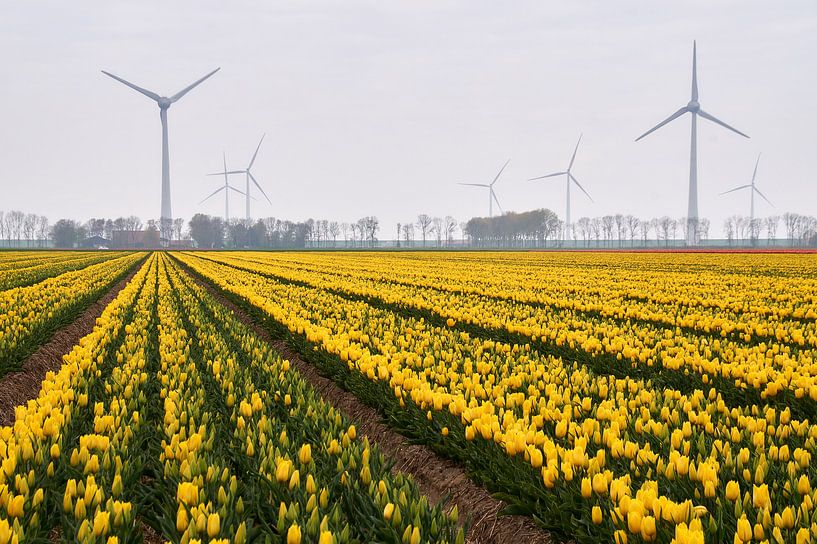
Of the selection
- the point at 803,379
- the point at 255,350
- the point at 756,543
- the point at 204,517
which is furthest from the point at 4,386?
the point at 803,379

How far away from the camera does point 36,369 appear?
9.70 metres

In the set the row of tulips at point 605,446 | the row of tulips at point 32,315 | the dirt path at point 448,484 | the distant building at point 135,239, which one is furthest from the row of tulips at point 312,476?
the distant building at point 135,239

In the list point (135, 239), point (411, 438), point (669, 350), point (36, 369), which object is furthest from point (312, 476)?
point (135, 239)

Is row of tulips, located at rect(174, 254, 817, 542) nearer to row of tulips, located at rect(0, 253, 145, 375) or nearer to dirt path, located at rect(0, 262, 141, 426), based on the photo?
dirt path, located at rect(0, 262, 141, 426)

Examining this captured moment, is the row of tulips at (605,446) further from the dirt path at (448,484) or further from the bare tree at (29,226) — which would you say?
the bare tree at (29,226)

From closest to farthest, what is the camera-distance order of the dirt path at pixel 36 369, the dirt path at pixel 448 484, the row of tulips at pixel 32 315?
the dirt path at pixel 448 484 < the dirt path at pixel 36 369 < the row of tulips at pixel 32 315

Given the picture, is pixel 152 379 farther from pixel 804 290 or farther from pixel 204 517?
pixel 804 290

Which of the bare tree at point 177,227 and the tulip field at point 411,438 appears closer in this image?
the tulip field at point 411,438

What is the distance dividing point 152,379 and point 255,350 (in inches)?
64.0

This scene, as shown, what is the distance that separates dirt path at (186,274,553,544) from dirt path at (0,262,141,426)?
4543mm

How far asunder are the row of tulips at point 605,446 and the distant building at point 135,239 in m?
169

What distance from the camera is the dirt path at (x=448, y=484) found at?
4.35m

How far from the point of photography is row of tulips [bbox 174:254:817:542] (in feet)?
11.4

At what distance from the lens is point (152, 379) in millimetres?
7098
